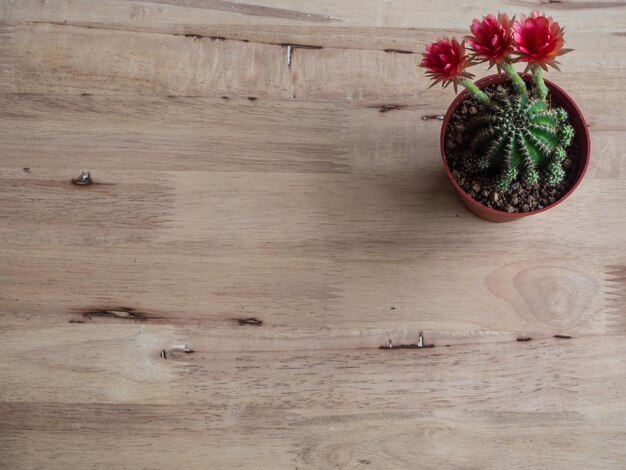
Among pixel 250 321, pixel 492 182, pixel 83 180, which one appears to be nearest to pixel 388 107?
pixel 492 182

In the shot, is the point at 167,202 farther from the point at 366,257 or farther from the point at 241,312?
the point at 366,257

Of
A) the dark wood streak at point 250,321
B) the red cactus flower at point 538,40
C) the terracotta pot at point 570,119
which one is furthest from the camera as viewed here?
the dark wood streak at point 250,321

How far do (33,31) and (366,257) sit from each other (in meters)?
0.70

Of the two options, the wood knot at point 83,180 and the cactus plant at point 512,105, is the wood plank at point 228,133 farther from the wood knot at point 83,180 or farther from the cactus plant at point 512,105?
the cactus plant at point 512,105

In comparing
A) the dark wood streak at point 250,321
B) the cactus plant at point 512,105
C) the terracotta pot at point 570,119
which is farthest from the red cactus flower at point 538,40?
the dark wood streak at point 250,321

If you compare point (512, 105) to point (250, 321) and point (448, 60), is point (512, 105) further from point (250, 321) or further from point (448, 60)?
point (250, 321)

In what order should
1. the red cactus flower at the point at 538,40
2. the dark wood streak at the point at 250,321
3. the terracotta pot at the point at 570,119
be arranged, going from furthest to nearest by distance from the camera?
the dark wood streak at the point at 250,321 → the terracotta pot at the point at 570,119 → the red cactus flower at the point at 538,40

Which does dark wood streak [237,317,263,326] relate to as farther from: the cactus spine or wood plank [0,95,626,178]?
the cactus spine

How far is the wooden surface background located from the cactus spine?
155 millimetres

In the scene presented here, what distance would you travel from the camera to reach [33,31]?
1012 mm

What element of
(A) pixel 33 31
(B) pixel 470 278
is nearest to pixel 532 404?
(B) pixel 470 278

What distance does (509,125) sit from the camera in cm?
76

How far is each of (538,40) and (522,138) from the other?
127 mm

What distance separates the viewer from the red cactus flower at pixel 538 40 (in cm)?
68
